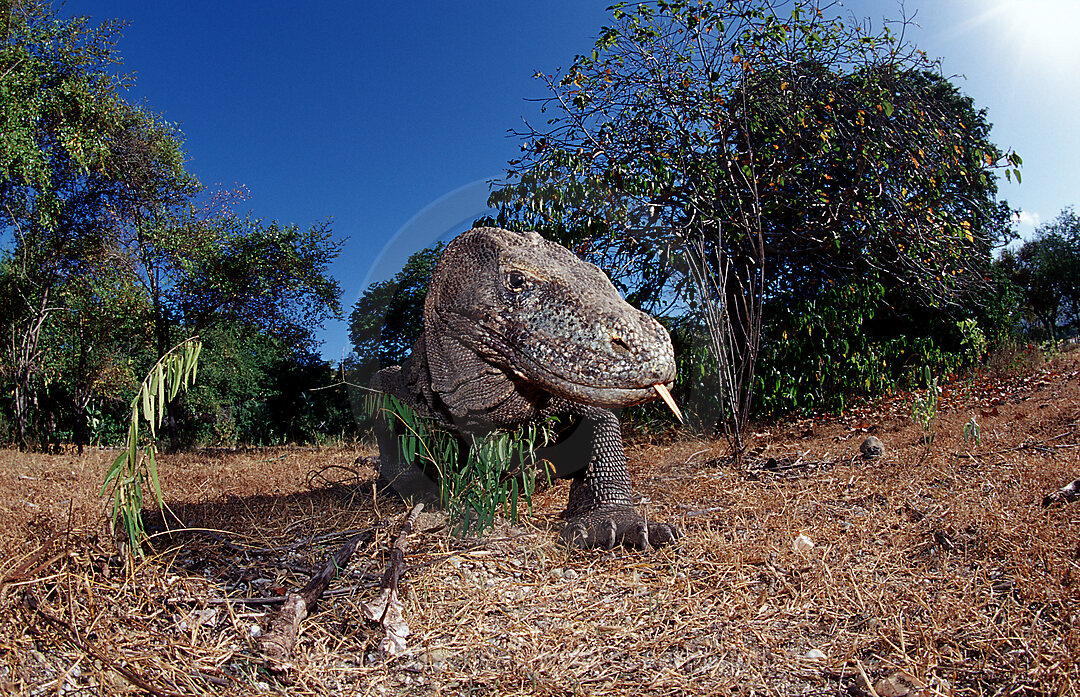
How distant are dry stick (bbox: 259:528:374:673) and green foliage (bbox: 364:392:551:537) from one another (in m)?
0.48

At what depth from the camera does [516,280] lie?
2145 mm

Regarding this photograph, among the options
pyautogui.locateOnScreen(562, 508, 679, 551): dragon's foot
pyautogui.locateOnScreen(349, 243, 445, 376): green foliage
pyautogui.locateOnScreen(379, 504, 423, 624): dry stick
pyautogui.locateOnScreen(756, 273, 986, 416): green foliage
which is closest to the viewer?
pyautogui.locateOnScreen(379, 504, 423, 624): dry stick

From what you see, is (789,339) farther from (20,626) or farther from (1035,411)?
(20,626)

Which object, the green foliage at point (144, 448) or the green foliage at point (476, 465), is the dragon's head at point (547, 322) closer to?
the green foliage at point (476, 465)

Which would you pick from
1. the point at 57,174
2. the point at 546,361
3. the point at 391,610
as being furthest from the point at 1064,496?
the point at 57,174

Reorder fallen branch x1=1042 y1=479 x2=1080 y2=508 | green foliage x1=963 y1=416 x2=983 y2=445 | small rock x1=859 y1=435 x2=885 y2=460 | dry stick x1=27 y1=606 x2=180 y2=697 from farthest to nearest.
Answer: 1. small rock x1=859 y1=435 x2=885 y2=460
2. green foliage x1=963 y1=416 x2=983 y2=445
3. fallen branch x1=1042 y1=479 x2=1080 y2=508
4. dry stick x1=27 y1=606 x2=180 y2=697

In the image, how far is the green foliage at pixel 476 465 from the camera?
7.91ft

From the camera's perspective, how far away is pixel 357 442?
312 inches

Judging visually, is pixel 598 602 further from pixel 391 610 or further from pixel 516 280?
pixel 516 280

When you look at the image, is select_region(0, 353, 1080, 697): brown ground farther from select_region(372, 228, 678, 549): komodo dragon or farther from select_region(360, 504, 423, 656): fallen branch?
select_region(372, 228, 678, 549): komodo dragon

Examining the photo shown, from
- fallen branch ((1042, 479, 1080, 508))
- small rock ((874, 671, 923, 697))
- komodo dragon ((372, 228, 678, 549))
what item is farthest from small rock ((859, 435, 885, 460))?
small rock ((874, 671, 923, 697))

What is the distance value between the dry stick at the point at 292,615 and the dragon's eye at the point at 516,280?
1.12 metres

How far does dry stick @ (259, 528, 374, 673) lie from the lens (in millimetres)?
1770

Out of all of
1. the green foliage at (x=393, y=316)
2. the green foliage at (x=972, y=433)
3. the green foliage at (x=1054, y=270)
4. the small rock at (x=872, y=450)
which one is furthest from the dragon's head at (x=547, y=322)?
the green foliage at (x=1054, y=270)
